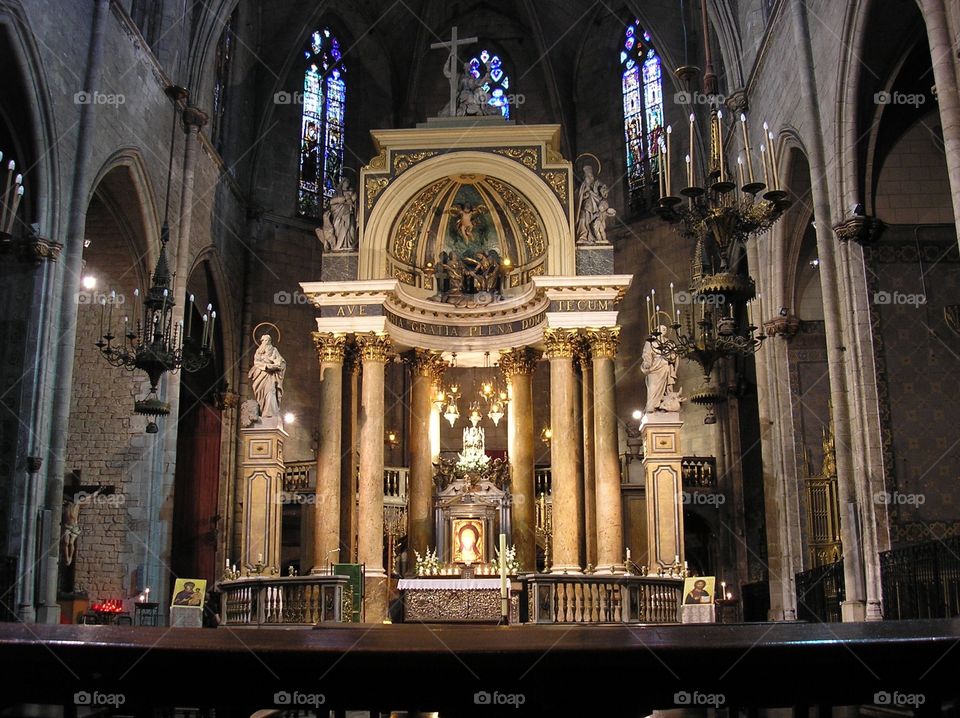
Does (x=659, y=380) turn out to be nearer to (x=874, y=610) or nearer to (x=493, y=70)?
(x=874, y=610)

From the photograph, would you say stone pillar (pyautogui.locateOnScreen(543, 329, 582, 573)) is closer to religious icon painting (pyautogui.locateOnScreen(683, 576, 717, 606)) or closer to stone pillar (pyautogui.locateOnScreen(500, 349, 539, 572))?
stone pillar (pyautogui.locateOnScreen(500, 349, 539, 572))

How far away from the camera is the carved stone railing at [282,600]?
1498 cm

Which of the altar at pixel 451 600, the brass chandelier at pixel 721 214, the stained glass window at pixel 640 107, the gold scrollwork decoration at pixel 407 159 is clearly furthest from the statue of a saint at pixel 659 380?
the stained glass window at pixel 640 107

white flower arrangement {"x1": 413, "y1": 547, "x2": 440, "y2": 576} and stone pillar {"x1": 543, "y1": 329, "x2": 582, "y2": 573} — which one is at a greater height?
stone pillar {"x1": 543, "y1": 329, "x2": 582, "y2": 573}

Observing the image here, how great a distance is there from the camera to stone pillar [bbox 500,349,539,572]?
1939 cm

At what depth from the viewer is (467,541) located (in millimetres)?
19297

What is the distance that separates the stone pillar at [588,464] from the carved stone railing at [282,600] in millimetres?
5433

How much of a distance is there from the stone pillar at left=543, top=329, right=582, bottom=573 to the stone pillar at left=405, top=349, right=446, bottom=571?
2833mm

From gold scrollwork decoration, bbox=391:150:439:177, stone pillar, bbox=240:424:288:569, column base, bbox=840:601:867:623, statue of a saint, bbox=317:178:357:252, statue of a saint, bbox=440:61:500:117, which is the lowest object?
column base, bbox=840:601:867:623

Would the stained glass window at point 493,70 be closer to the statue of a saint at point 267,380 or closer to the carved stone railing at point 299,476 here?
the carved stone railing at point 299,476

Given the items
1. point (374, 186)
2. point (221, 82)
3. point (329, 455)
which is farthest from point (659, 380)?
point (221, 82)

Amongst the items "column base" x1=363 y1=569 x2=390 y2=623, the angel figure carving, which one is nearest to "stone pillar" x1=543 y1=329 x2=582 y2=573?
"column base" x1=363 y1=569 x2=390 y2=623

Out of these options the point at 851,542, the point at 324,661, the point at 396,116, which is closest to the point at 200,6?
the point at 396,116

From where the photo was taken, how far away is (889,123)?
14.4 m
